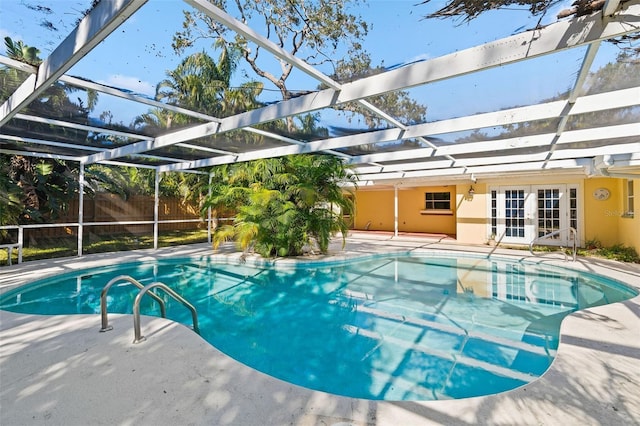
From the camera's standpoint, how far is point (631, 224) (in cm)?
873

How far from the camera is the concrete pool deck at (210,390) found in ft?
6.95

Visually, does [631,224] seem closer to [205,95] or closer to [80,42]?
[205,95]

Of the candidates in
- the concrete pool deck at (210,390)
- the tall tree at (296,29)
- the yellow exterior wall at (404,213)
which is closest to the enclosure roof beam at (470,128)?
the tall tree at (296,29)

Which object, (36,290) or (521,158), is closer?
(36,290)

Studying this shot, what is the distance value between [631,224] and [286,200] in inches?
407

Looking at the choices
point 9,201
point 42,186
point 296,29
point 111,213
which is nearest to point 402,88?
point 296,29

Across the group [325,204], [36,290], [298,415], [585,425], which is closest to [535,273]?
[325,204]

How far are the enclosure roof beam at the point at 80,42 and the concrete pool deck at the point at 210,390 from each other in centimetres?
306

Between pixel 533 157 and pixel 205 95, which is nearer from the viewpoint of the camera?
pixel 205 95

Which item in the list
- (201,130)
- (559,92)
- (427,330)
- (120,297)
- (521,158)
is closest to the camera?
(559,92)

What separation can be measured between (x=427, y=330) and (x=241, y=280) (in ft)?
16.2

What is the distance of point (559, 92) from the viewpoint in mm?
4234

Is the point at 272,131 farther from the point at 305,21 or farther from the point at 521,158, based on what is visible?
the point at 521,158

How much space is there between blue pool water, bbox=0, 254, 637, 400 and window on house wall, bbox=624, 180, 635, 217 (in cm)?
328
